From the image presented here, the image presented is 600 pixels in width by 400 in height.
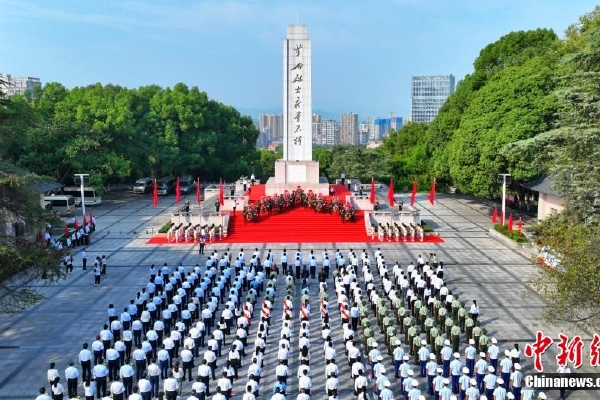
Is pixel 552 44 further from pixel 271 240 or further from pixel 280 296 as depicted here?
pixel 280 296

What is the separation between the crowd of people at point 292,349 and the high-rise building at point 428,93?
17647 cm

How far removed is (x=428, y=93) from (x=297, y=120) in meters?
168

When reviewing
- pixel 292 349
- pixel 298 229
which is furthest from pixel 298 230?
pixel 292 349

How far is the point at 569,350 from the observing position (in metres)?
9.91

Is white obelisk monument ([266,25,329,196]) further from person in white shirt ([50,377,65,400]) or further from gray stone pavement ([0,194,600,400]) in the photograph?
person in white shirt ([50,377,65,400])

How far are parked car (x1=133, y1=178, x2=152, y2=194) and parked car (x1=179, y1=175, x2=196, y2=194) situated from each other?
219 cm

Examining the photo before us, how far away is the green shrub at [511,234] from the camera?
22.5 meters

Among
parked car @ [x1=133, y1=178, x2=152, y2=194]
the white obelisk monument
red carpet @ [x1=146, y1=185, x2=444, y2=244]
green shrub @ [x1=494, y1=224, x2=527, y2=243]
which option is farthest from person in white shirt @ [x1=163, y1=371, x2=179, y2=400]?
parked car @ [x1=133, y1=178, x2=152, y2=194]

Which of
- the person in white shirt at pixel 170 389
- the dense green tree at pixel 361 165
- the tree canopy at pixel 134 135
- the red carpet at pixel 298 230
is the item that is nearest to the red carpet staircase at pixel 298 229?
the red carpet at pixel 298 230

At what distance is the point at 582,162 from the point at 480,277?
15.3 feet

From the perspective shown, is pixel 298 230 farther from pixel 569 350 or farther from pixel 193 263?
pixel 569 350

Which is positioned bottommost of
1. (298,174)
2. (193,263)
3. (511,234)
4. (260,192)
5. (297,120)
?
(193,263)

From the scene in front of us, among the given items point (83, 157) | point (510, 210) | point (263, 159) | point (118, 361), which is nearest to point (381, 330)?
point (118, 361)

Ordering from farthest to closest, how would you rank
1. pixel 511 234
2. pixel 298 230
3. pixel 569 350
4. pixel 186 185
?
pixel 186 185 → pixel 298 230 → pixel 511 234 → pixel 569 350
